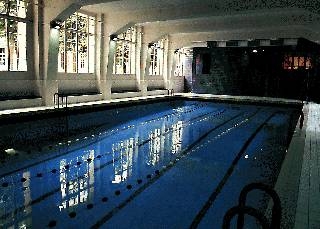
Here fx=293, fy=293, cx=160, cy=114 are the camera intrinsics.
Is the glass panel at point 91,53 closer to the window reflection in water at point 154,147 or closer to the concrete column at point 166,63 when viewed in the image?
the window reflection in water at point 154,147

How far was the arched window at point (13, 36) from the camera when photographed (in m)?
10.9

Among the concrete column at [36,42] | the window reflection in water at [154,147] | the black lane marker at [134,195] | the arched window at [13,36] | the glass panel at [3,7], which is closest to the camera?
the black lane marker at [134,195]

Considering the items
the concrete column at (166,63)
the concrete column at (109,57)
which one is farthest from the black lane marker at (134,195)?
the concrete column at (166,63)

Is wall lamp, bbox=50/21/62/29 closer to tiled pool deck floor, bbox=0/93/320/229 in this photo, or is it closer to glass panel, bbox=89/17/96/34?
glass panel, bbox=89/17/96/34

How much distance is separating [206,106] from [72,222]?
601 inches

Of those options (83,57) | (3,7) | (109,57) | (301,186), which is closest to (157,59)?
(109,57)

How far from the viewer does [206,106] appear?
18453 mm

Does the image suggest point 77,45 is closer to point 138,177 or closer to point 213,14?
point 213,14

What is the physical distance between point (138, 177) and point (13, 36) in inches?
342

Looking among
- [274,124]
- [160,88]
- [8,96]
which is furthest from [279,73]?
[8,96]

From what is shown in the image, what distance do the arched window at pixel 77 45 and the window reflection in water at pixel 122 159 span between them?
7198 mm

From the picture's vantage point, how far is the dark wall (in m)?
20.9

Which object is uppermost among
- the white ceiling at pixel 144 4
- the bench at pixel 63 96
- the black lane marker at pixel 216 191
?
the white ceiling at pixel 144 4

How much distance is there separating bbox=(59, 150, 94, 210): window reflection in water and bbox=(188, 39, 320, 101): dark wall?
1819 centimetres
